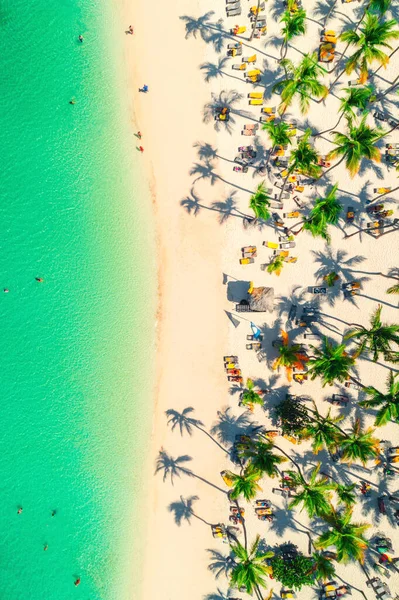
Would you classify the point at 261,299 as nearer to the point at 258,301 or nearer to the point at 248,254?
the point at 258,301

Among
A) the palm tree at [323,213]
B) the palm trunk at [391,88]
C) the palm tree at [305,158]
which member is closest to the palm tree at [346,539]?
the palm tree at [323,213]

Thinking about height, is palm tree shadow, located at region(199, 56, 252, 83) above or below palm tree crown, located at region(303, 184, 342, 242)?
above

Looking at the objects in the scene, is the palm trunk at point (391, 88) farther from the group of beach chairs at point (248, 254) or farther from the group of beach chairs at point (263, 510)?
the group of beach chairs at point (263, 510)

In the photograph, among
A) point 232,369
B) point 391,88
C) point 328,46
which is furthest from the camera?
point 391,88

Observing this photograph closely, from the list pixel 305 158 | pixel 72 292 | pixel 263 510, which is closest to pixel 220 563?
pixel 263 510

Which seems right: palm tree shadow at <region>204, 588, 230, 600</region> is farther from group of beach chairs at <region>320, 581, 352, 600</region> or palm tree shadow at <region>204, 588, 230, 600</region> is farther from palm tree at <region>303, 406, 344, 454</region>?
palm tree at <region>303, 406, 344, 454</region>

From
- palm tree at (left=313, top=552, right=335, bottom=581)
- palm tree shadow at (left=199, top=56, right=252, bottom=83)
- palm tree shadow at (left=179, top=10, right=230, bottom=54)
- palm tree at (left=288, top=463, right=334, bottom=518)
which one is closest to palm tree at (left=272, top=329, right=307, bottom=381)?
palm tree at (left=288, top=463, right=334, bottom=518)
